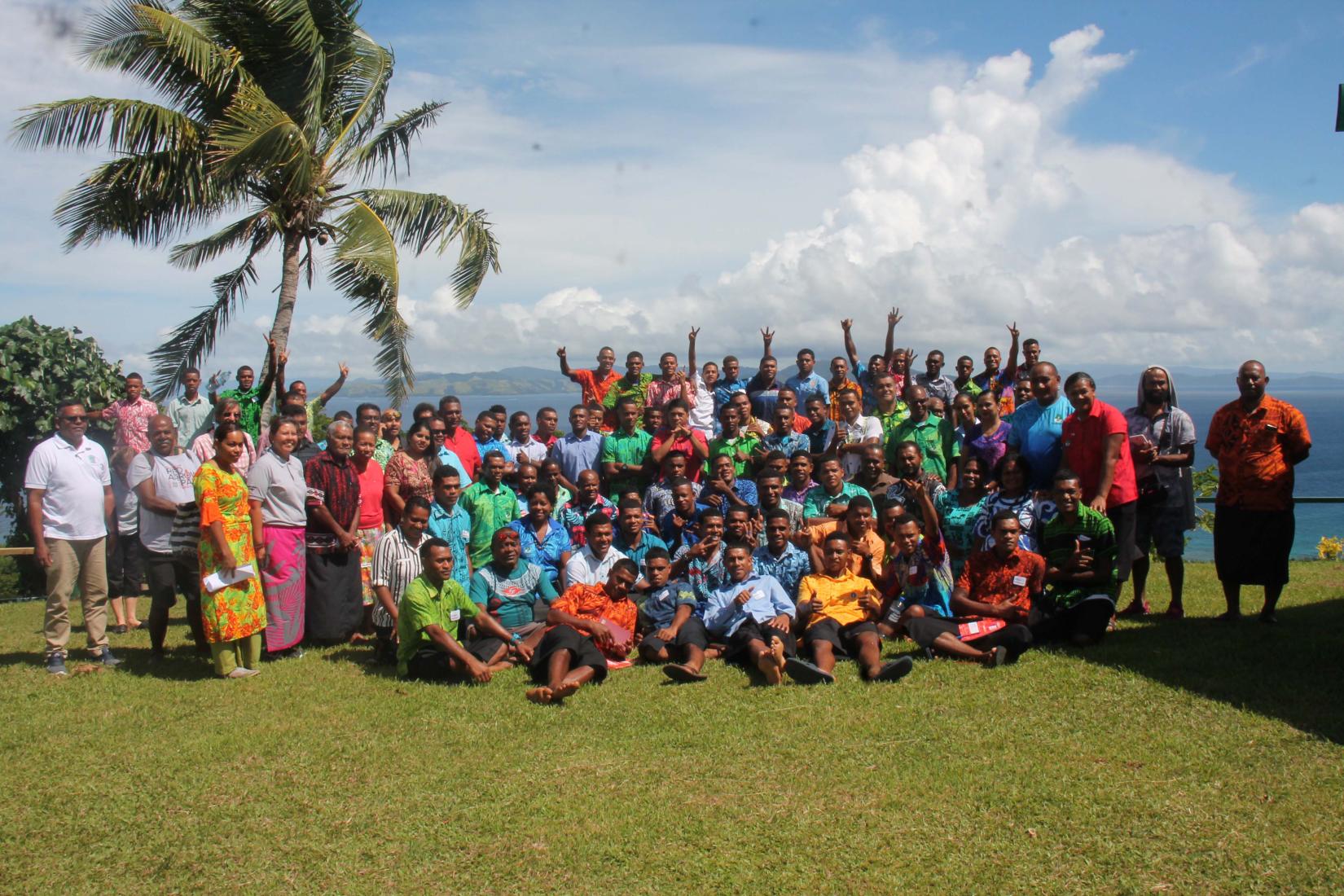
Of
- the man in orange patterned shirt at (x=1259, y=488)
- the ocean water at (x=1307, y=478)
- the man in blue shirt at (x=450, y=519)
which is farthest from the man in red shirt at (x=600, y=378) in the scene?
the man in orange patterned shirt at (x=1259, y=488)

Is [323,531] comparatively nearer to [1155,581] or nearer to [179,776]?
[179,776]

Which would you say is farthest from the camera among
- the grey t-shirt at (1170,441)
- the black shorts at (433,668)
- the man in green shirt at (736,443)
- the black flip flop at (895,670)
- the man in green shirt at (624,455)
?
the man in green shirt at (624,455)

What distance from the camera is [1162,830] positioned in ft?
15.4

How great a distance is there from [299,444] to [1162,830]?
7905mm

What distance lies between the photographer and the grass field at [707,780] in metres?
4.49

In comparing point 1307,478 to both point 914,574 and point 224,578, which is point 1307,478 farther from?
point 224,578

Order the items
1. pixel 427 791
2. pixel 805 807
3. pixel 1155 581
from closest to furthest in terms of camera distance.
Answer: pixel 805 807
pixel 427 791
pixel 1155 581

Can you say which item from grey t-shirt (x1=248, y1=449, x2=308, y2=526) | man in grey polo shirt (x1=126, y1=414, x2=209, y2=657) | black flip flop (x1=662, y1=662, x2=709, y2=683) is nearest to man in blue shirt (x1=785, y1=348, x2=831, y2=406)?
black flip flop (x1=662, y1=662, x2=709, y2=683)

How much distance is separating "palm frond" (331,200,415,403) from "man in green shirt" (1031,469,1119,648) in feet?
31.2

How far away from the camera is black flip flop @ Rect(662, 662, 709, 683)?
291 inches

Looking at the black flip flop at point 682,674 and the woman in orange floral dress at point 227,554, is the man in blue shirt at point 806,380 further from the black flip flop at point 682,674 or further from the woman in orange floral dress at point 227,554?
the woman in orange floral dress at point 227,554

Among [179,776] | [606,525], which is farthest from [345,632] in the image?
[179,776]

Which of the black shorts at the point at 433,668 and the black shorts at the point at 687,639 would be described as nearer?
the black shorts at the point at 433,668

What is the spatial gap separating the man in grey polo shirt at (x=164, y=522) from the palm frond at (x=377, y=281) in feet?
16.7
